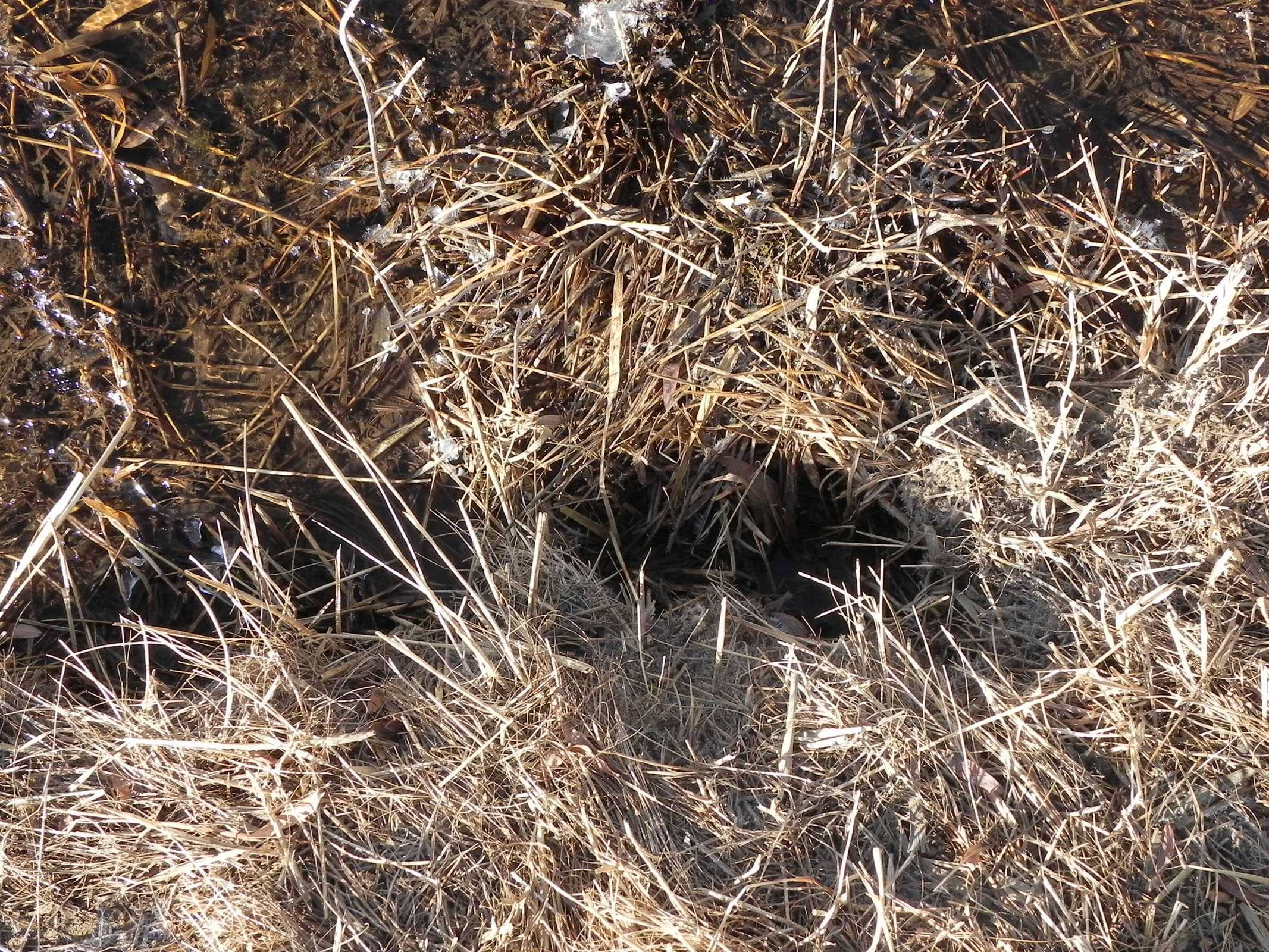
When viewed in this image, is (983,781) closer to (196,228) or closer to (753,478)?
(753,478)

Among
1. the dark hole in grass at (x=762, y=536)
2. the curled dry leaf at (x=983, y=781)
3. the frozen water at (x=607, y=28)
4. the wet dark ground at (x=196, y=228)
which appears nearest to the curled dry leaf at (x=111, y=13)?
the wet dark ground at (x=196, y=228)

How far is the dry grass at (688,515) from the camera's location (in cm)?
190

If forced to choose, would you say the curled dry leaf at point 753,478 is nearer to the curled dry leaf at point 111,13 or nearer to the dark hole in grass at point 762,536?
the dark hole in grass at point 762,536

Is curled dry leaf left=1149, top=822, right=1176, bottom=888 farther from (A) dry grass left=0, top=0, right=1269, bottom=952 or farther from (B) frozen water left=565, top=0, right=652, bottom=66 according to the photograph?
(B) frozen water left=565, top=0, right=652, bottom=66

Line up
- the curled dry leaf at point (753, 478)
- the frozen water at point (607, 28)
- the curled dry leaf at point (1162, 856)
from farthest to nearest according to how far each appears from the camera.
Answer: the curled dry leaf at point (753, 478) → the frozen water at point (607, 28) → the curled dry leaf at point (1162, 856)

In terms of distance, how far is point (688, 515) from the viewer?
90.2 inches

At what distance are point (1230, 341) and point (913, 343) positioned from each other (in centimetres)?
71

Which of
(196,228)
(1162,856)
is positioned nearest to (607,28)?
(196,228)

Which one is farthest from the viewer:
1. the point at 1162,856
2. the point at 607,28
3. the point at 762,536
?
the point at 762,536

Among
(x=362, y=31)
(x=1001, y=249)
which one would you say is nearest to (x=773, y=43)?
(x=1001, y=249)

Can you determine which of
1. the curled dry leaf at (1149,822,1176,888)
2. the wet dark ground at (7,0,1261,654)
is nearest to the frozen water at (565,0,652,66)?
the wet dark ground at (7,0,1261,654)

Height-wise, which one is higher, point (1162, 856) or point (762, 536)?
point (762, 536)

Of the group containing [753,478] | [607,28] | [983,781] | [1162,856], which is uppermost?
[607,28]

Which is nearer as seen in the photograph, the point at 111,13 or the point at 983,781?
the point at 983,781
